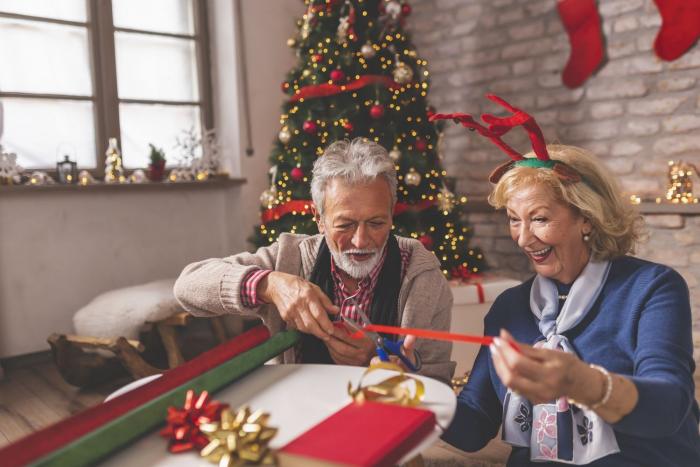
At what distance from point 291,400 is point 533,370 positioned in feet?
1.43

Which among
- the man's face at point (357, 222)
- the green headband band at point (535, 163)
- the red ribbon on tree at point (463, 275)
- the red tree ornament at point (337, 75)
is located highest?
the red tree ornament at point (337, 75)

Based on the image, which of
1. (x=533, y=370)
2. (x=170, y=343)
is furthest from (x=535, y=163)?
(x=170, y=343)

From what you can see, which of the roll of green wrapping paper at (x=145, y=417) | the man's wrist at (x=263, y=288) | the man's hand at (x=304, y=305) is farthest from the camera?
the man's wrist at (x=263, y=288)

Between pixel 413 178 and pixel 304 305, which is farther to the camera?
pixel 413 178

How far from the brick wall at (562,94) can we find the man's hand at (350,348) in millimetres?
2541

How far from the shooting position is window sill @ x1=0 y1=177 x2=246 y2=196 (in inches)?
143

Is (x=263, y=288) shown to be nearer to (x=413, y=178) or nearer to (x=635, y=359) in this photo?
(x=635, y=359)

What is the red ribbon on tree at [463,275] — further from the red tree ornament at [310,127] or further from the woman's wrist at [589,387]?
the woman's wrist at [589,387]

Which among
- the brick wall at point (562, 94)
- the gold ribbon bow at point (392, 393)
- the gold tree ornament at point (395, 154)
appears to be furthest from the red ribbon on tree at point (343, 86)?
the gold ribbon bow at point (392, 393)

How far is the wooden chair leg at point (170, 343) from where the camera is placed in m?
3.42

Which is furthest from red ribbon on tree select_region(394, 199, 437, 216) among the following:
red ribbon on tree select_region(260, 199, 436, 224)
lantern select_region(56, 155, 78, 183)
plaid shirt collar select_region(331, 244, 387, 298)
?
lantern select_region(56, 155, 78, 183)

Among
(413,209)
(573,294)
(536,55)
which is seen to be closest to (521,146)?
(536,55)

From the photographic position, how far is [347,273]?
1837 millimetres

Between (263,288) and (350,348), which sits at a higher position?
(263,288)
